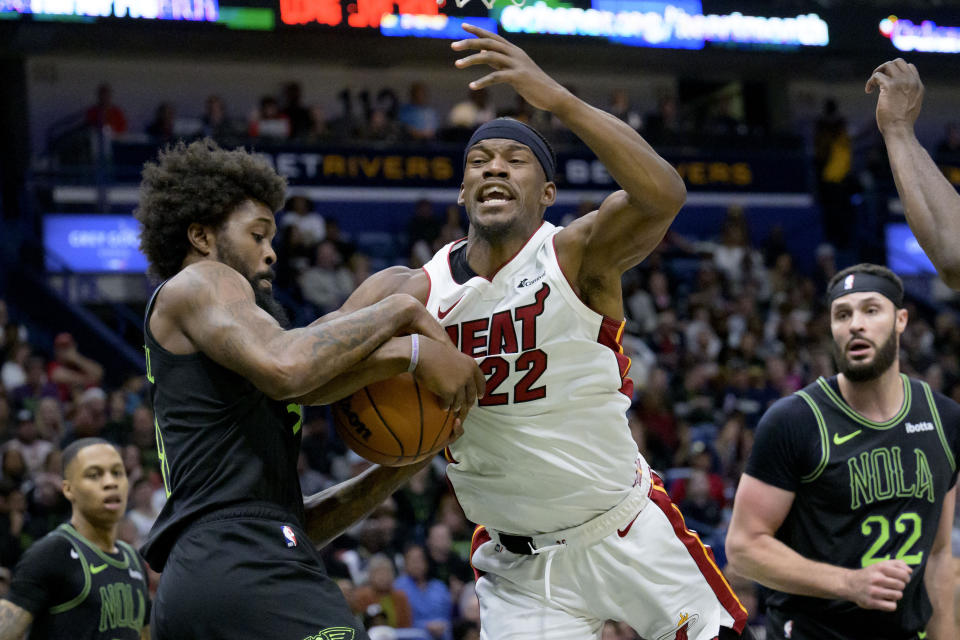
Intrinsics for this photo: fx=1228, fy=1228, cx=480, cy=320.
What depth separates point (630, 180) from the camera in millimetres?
3916

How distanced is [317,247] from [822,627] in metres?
9.73

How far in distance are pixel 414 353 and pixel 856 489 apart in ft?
6.76

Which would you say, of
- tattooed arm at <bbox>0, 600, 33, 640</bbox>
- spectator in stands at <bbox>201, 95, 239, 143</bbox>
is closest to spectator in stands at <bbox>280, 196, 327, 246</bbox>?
spectator in stands at <bbox>201, 95, 239, 143</bbox>

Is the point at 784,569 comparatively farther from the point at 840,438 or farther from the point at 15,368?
the point at 15,368

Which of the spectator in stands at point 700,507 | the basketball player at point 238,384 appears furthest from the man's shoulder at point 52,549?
the spectator in stands at point 700,507

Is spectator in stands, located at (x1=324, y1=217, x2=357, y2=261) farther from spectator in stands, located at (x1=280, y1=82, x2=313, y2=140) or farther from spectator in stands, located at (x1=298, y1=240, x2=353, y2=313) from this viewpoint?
spectator in stands, located at (x1=280, y1=82, x2=313, y2=140)

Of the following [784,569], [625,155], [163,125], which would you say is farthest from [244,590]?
[163,125]

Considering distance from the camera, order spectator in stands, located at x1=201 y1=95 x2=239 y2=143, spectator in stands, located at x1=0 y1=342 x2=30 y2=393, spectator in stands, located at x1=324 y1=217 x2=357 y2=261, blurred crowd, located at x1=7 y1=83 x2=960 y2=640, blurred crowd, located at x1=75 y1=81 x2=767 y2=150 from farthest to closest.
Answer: blurred crowd, located at x1=75 y1=81 x2=767 y2=150 < spectator in stands, located at x1=201 y1=95 x2=239 y2=143 < spectator in stands, located at x1=324 y1=217 x2=357 y2=261 < spectator in stands, located at x1=0 y1=342 x2=30 y2=393 < blurred crowd, located at x1=7 y1=83 x2=960 y2=640

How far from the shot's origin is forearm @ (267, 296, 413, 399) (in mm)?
3361

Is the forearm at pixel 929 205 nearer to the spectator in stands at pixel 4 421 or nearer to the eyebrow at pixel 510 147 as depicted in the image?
the eyebrow at pixel 510 147

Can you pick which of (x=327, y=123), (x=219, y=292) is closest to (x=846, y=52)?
(x=327, y=123)

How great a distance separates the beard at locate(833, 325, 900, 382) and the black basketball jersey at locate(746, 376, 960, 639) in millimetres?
138

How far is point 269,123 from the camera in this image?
1559 centimetres

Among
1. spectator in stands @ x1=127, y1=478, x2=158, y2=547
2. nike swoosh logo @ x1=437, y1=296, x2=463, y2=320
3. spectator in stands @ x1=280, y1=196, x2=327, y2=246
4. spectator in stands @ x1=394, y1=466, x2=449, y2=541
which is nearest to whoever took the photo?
nike swoosh logo @ x1=437, y1=296, x2=463, y2=320
